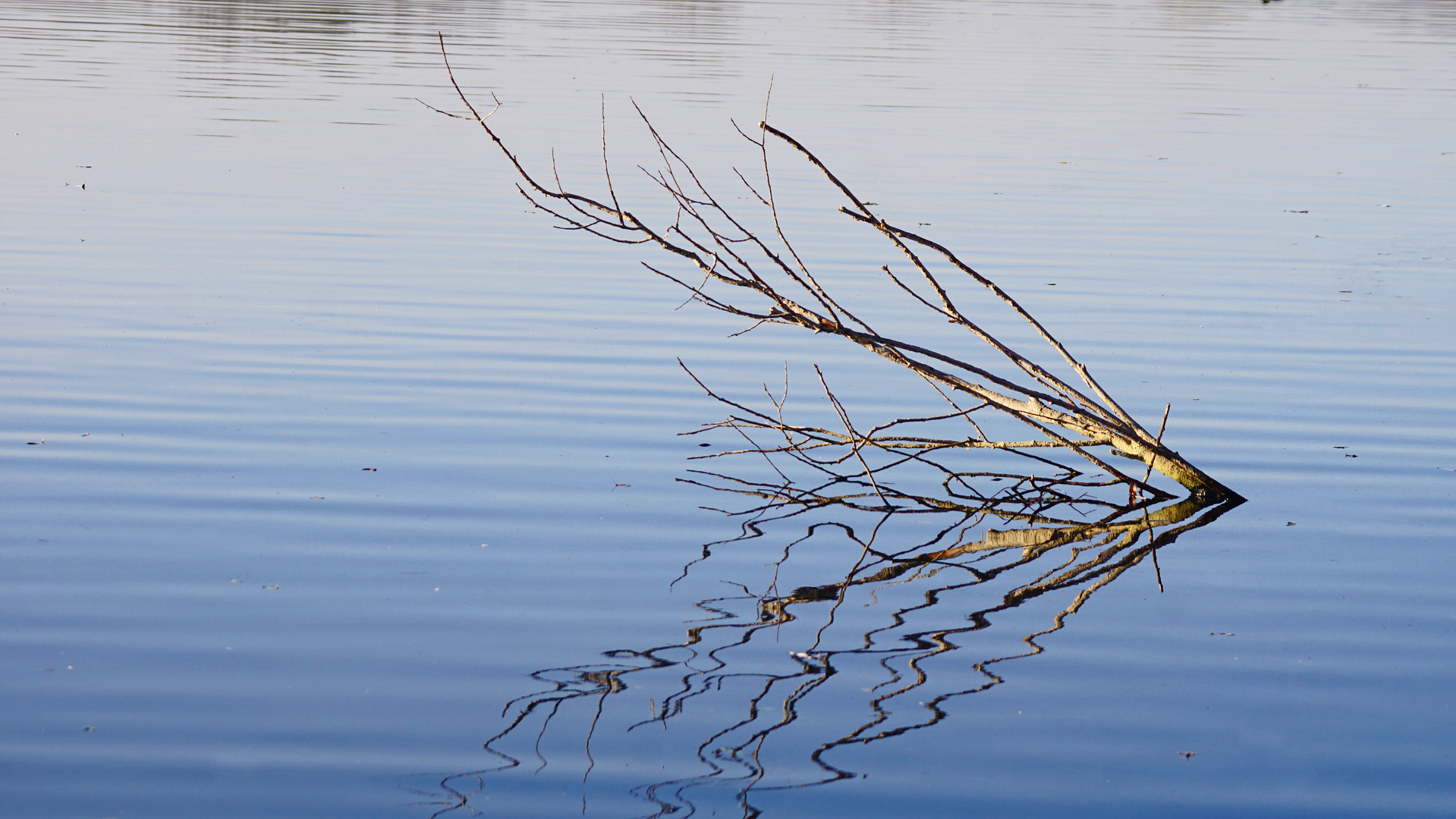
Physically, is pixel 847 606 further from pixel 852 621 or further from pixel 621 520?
pixel 621 520

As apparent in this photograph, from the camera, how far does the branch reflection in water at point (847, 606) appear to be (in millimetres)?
4156

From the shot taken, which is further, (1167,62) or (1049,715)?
(1167,62)

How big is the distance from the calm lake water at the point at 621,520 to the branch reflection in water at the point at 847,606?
2 centimetres

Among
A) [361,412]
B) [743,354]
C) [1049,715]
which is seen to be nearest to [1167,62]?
[743,354]

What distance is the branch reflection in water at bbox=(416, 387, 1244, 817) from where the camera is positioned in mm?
4156

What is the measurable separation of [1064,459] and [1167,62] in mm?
26055

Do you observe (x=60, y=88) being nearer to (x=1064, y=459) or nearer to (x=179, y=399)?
(x=179, y=399)

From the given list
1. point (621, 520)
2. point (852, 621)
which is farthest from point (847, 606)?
point (621, 520)

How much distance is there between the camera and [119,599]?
4973 millimetres

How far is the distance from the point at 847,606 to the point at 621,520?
1144 millimetres

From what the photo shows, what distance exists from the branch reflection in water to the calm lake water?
0.02m

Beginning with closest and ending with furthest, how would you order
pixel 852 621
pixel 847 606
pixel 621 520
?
pixel 852 621
pixel 847 606
pixel 621 520

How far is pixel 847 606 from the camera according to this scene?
513 cm

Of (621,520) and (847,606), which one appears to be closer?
(847,606)
